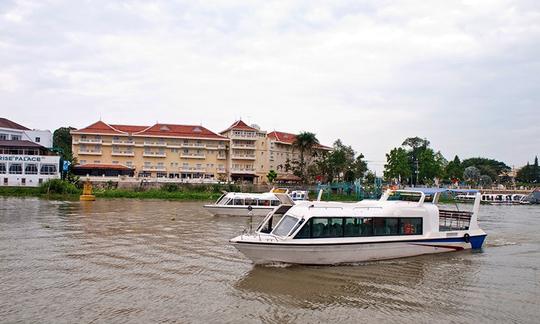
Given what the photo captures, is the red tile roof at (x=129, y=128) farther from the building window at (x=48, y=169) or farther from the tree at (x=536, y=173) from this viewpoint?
the tree at (x=536, y=173)

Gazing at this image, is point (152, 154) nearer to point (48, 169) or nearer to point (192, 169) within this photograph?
point (192, 169)

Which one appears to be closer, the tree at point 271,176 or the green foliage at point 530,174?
the tree at point 271,176

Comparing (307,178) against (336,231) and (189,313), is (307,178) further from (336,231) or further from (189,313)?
(189,313)

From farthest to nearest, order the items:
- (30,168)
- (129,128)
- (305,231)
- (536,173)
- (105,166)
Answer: (536,173) → (129,128) → (105,166) → (30,168) → (305,231)

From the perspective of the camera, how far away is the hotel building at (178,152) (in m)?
80.0

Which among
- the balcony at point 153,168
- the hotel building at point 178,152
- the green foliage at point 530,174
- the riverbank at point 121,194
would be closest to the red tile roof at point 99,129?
the hotel building at point 178,152

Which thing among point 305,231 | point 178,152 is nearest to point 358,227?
point 305,231

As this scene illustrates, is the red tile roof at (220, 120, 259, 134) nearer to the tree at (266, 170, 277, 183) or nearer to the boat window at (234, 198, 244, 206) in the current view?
the tree at (266, 170, 277, 183)

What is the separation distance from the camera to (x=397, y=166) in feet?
272

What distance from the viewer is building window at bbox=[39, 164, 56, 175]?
69.9 meters

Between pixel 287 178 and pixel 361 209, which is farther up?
pixel 287 178

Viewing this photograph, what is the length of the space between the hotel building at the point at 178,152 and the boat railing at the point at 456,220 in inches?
2329

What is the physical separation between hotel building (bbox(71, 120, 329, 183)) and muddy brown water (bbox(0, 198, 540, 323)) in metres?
58.3

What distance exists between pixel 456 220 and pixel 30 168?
208 ft
